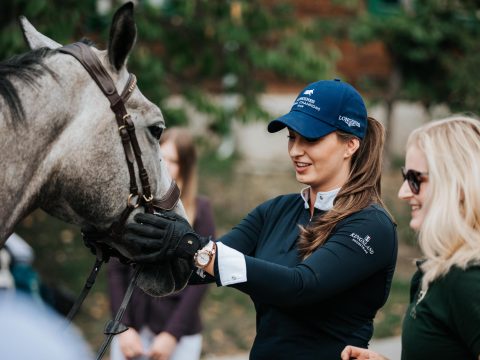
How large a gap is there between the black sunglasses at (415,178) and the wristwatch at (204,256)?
769 mm

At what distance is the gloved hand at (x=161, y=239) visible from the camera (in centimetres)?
241

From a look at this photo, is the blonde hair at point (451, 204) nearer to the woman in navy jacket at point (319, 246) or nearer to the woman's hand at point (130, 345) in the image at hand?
the woman in navy jacket at point (319, 246)

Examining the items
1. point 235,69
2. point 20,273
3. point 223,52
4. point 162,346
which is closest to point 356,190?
point 162,346

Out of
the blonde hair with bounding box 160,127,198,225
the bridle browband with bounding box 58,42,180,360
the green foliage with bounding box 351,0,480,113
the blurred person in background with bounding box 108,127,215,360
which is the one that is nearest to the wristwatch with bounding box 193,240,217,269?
the bridle browband with bounding box 58,42,180,360

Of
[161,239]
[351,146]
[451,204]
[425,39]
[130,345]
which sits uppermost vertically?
[425,39]

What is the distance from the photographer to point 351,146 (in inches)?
110

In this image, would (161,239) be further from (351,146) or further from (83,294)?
(351,146)

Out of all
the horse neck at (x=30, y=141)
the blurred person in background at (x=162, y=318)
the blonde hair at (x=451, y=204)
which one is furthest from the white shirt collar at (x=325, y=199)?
the blurred person in background at (x=162, y=318)

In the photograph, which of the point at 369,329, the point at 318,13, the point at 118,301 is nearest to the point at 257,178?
the point at 318,13

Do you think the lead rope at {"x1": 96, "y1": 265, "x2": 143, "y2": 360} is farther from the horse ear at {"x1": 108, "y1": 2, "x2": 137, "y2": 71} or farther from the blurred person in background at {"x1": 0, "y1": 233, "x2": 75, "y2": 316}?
the blurred person in background at {"x1": 0, "y1": 233, "x2": 75, "y2": 316}

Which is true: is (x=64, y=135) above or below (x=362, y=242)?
above

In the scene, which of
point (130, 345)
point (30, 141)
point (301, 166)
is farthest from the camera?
point (130, 345)

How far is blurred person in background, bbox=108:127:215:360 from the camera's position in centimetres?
388

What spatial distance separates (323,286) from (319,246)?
20 centimetres
